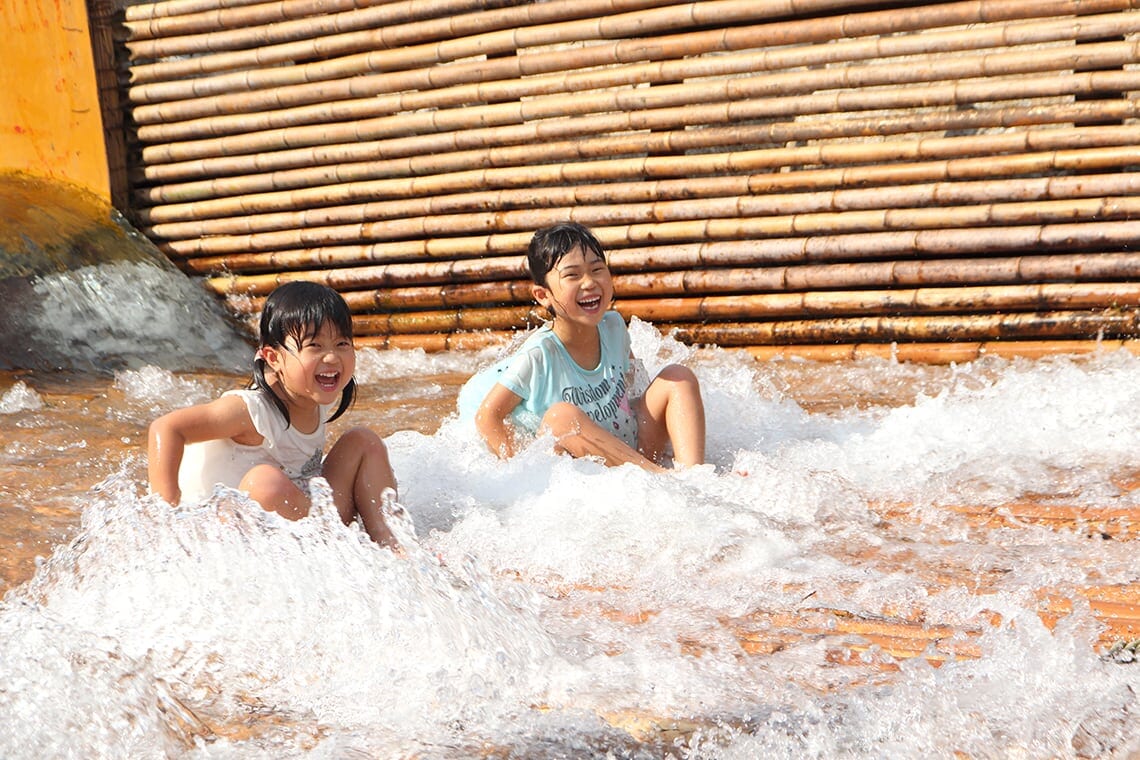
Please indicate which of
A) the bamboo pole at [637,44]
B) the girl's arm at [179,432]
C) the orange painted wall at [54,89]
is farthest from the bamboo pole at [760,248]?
the girl's arm at [179,432]

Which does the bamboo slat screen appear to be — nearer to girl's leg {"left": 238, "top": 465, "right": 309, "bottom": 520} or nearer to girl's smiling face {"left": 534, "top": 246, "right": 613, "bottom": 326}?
girl's smiling face {"left": 534, "top": 246, "right": 613, "bottom": 326}

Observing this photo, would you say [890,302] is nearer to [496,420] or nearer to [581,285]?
[581,285]

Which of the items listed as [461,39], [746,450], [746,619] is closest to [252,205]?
[461,39]

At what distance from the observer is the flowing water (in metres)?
2.21

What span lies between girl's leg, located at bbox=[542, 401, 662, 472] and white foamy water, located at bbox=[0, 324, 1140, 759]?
0.07 metres

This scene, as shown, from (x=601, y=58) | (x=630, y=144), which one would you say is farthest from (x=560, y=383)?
(x=601, y=58)

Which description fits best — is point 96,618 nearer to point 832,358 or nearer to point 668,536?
point 668,536

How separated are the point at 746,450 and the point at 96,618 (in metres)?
2.07

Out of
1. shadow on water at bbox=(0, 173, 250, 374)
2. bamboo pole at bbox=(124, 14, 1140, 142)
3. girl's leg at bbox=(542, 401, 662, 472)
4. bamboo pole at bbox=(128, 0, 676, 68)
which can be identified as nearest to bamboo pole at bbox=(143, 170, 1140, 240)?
shadow on water at bbox=(0, 173, 250, 374)

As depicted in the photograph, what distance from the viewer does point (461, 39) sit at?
6285 mm

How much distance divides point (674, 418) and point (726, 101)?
2217 millimetres

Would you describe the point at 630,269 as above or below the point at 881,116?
below

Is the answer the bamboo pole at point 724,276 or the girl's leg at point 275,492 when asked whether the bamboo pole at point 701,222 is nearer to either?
the bamboo pole at point 724,276

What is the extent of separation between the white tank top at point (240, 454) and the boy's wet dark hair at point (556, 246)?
0.99 metres
